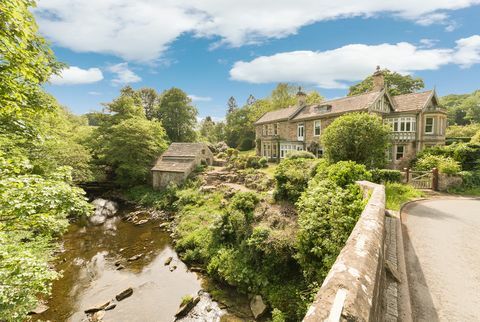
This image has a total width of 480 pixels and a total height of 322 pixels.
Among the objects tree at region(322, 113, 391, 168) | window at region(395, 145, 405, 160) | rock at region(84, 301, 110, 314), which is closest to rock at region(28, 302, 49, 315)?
rock at region(84, 301, 110, 314)

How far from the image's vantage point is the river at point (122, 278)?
9.87m

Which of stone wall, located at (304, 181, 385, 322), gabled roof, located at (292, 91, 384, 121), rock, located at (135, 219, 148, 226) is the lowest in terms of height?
rock, located at (135, 219, 148, 226)

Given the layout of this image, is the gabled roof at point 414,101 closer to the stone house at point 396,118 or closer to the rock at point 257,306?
the stone house at point 396,118

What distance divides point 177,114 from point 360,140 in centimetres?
3447

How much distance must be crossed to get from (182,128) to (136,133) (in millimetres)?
15116

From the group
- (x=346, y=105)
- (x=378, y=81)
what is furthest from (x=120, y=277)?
(x=378, y=81)

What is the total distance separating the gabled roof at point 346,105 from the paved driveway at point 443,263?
1649 centimetres

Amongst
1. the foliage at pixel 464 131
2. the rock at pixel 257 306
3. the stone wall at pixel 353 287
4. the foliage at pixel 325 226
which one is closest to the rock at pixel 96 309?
the rock at pixel 257 306

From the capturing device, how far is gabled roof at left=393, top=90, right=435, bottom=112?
24781mm

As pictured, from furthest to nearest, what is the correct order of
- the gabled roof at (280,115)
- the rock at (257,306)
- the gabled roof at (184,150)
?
the gabled roof at (280,115) < the gabled roof at (184,150) < the rock at (257,306)

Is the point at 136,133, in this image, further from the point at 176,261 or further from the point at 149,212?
the point at 176,261

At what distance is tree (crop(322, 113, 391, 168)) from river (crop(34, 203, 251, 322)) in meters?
10.6

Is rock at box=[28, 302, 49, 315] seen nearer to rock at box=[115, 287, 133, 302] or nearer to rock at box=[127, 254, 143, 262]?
rock at box=[115, 287, 133, 302]

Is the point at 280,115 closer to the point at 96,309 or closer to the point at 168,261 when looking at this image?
the point at 168,261
